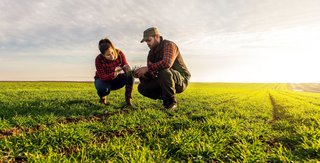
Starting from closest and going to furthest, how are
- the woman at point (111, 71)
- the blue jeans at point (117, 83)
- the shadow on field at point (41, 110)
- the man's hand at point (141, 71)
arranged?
1. the shadow on field at point (41, 110)
2. the man's hand at point (141, 71)
3. the woman at point (111, 71)
4. the blue jeans at point (117, 83)

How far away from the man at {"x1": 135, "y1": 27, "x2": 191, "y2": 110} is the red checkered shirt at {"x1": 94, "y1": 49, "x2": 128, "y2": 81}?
1.13m

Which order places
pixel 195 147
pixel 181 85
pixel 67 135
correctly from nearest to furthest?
pixel 195 147
pixel 67 135
pixel 181 85

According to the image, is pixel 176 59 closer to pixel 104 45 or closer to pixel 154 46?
pixel 154 46

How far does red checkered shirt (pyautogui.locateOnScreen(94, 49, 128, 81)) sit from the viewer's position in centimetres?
862

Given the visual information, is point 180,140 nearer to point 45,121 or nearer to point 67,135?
point 67,135

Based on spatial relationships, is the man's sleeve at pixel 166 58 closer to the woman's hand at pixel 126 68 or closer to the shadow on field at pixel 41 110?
the woman's hand at pixel 126 68

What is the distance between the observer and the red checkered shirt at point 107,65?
862cm

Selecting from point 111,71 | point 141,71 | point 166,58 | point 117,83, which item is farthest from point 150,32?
point 117,83

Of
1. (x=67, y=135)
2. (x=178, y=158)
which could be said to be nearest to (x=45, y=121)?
(x=67, y=135)

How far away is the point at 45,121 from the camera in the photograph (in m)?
5.92

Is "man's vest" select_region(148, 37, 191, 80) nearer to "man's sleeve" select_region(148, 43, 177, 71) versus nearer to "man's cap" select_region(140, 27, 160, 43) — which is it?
"man's sleeve" select_region(148, 43, 177, 71)

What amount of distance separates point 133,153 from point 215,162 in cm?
128

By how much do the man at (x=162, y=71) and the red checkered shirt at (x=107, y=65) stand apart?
113 centimetres

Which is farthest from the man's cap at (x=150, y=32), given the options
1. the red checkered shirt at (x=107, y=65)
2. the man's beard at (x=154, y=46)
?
the red checkered shirt at (x=107, y=65)
